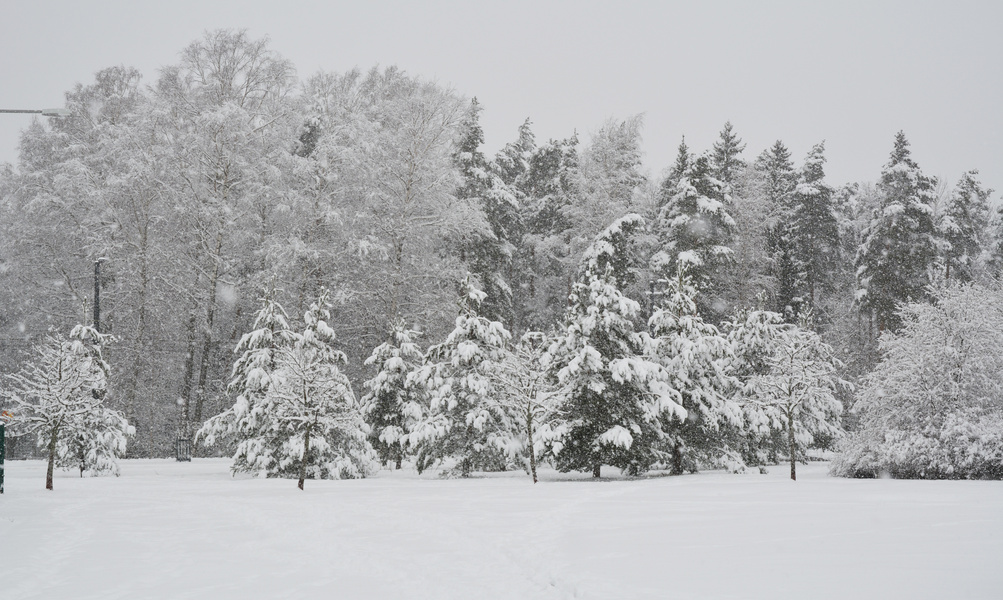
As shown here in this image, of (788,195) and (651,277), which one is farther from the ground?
(788,195)

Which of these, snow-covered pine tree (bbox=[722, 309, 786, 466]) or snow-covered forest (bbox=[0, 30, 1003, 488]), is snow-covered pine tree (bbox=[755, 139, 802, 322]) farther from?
snow-covered pine tree (bbox=[722, 309, 786, 466])

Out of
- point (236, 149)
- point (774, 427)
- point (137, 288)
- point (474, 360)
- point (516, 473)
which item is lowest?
point (516, 473)

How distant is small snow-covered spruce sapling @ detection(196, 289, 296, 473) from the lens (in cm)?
2523

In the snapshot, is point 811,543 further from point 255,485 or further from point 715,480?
point 255,485

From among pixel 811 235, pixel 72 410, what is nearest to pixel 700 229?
pixel 811 235

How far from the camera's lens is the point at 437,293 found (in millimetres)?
36031

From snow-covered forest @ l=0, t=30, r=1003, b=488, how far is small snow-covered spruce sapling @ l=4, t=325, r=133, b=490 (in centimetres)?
11

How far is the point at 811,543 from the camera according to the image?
35.8ft

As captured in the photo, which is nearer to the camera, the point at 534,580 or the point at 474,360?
the point at 534,580

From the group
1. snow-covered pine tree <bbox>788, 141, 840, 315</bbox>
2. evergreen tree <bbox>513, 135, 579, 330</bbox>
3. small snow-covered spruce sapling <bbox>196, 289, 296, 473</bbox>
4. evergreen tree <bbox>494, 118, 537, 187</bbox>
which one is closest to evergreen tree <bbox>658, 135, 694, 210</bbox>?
evergreen tree <bbox>513, 135, 579, 330</bbox>

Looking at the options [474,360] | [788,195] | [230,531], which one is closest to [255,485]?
[474,360]

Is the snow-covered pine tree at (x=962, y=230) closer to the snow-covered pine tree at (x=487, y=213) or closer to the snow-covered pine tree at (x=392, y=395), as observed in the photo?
the snow-covered pine tree at (x=487, y=213)

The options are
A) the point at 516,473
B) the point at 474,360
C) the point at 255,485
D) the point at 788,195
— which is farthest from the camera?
the point at 788,195

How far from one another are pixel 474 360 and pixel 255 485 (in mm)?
7937
